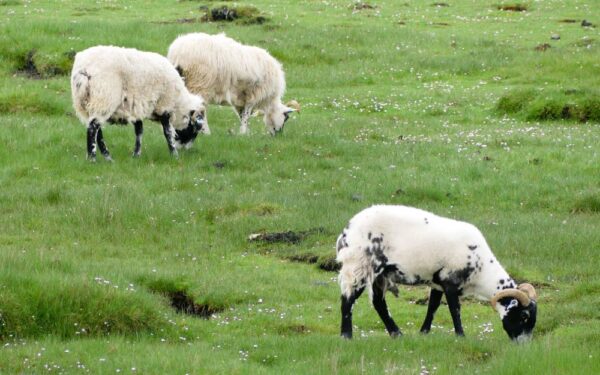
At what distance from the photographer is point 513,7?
46.7 meters

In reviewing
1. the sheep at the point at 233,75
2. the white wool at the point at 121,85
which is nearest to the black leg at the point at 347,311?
the white wool at the point at 121,85

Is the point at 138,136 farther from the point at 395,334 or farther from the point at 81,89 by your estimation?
the point at 395,334

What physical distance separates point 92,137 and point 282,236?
5.82 m

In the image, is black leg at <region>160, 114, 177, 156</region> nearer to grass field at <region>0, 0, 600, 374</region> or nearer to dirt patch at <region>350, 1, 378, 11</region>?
grass field at <region>0, 0, 600, 374</region>

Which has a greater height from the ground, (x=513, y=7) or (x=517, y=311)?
(x=513, y=7)

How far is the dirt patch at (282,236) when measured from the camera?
17875 millimetres

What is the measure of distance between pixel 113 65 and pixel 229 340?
10522mm

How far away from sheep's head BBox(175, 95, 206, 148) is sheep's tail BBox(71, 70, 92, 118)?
2728mm

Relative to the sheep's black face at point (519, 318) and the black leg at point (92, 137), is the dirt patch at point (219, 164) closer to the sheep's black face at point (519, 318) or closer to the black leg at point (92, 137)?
the black leg at point (92, 137)

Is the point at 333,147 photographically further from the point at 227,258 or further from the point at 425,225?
the point at 425,225

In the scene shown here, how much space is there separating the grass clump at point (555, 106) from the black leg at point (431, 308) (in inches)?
677

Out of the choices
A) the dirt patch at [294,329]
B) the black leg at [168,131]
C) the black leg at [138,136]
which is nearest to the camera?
the dirt patch at [294,329]

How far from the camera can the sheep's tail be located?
21.2 m

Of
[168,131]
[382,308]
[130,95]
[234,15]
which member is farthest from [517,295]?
[234,15]
